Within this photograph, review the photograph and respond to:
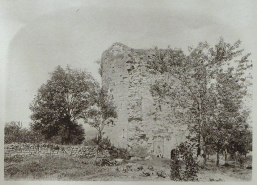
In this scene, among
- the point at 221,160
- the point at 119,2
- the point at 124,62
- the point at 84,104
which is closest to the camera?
the point at 119,2

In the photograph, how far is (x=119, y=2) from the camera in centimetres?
515

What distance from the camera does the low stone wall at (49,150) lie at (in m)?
5.34

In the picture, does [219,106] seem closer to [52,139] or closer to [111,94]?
[111,94]

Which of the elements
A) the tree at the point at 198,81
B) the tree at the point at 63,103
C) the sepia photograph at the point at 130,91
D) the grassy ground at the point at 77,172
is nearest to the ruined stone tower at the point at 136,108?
the sepia photograph at the point at 130,91

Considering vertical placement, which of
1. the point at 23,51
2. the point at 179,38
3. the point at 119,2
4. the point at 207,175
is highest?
the point at 119,2

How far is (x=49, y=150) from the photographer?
18.8ft

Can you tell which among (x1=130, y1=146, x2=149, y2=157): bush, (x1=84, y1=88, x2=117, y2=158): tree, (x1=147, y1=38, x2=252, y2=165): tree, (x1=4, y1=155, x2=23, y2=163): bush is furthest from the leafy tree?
(x1=147, y1=38, x2=252, y2=165): tree

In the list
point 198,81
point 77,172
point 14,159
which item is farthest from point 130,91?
point 14,159

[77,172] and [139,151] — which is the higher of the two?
[139,151]

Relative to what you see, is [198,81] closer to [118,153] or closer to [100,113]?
[100,113]

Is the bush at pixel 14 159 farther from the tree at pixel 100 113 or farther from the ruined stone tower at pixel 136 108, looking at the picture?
the ruined stone tower at pixel 136 108

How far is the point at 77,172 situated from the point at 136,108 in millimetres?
1892

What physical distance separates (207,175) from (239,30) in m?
2.76

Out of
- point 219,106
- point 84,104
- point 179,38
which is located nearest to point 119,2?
point 179,38
